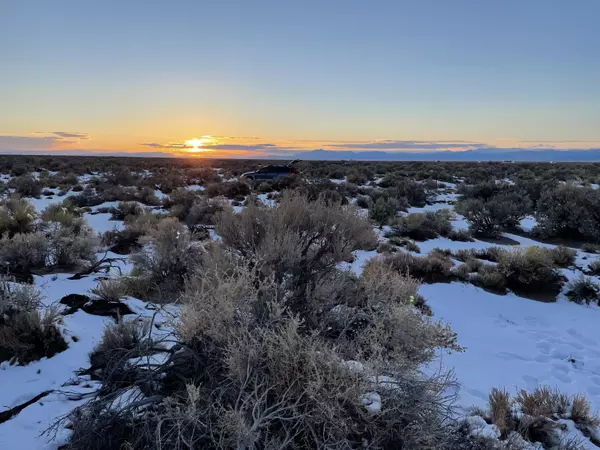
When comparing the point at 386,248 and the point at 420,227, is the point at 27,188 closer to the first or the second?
the point at 386,248

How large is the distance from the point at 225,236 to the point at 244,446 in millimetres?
3441

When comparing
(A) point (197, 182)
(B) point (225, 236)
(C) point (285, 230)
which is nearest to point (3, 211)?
(B) point (225, 236)

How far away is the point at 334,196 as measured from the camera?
1494cm

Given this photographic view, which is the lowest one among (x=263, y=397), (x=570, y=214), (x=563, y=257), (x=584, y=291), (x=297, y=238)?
(x=584, y=291)

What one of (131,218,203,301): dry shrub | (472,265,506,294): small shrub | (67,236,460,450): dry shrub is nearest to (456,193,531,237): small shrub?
(472,265,506,294): small shrub

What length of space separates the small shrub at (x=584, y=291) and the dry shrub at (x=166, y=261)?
6916mm

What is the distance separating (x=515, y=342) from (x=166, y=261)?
18.1ft

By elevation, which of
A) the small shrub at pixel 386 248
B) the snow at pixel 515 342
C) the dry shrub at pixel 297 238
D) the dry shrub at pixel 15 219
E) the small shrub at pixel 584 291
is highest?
the dry shrub at pixel 297 238

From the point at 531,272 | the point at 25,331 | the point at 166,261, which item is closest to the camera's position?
the point at 25,331

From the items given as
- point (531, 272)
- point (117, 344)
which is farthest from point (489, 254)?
point (117, 344)

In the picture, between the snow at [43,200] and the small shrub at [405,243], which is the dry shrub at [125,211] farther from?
the small shrub at [405,243]

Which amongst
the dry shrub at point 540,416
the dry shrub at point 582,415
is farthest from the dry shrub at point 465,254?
the dry shrub at point 582,415

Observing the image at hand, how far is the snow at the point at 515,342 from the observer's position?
194 inches

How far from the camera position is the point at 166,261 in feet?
22.0
